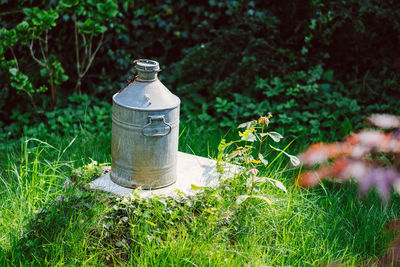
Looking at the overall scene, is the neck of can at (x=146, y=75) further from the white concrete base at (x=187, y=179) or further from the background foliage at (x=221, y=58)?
the background foliage at (x=221, y=58)

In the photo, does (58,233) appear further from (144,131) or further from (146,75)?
(146,75)

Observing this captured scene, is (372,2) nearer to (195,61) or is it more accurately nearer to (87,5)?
(195,61)

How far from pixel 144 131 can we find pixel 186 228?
23.9 inches

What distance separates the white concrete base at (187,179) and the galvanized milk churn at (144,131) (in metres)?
0.05

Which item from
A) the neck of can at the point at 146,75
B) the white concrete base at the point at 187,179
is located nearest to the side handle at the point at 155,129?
the neck of can at the point at 146,75

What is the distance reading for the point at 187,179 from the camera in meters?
3.06

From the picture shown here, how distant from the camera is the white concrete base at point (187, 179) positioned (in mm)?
2846

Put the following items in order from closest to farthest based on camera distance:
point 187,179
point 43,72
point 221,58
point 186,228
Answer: point 186,228 → point 187,179 → point 43,72 → point 221,58

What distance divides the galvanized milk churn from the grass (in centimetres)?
18

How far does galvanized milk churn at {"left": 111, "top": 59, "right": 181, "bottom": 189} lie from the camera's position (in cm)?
271

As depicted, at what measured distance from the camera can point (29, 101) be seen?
4750 mm

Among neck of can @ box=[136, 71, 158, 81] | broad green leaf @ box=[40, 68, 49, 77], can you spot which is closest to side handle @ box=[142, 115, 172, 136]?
neck of can @ box=[136, 71, 158, 81]

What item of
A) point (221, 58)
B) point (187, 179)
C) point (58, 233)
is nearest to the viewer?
point (58, 233)

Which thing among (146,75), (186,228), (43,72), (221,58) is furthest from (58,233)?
(221,58)
